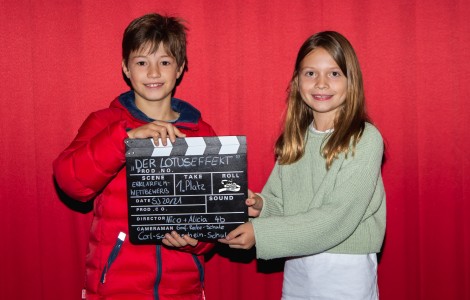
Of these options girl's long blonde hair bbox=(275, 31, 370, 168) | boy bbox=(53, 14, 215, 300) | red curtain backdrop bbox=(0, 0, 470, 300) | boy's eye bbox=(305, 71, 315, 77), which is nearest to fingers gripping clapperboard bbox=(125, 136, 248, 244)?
boy bbox=(53, 14, 215, 300)

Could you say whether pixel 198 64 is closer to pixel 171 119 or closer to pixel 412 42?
pixel 171 119

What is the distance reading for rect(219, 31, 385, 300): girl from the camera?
1.86 meters

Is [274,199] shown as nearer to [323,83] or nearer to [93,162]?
[323,83]

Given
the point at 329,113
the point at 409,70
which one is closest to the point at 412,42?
the point at 409,70

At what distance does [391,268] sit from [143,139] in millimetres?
1599

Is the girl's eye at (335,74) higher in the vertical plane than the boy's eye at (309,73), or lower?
lower

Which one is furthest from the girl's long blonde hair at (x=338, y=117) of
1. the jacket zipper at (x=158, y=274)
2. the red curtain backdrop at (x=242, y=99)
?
the jacket zipper at (x=158, y=274)

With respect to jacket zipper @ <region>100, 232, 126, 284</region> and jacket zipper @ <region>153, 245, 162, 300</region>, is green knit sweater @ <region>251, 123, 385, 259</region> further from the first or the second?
jacket zipper @ <region>100, 232, 126, 284</region>

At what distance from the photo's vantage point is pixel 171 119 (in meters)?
2.22

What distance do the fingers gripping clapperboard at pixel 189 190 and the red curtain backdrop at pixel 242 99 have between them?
0.75 metres

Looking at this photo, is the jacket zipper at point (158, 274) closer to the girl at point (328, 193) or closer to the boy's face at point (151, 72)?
the girl at point (328, 193)

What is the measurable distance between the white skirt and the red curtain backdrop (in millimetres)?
744

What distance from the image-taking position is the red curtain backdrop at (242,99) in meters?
2.55

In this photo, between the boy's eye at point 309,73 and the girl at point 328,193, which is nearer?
the girl at point 328,193
